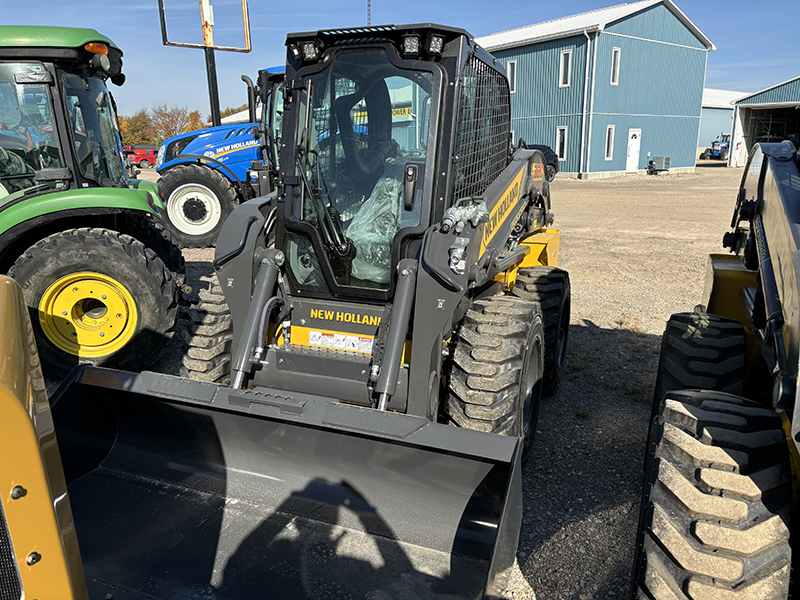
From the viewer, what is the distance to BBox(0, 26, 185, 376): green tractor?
4887 millimetres

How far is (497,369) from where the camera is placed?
330cm

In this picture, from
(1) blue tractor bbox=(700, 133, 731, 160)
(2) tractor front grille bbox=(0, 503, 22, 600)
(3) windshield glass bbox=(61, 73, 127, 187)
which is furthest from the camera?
(1) blue tractor bbox=(700, 133, 731, 160)

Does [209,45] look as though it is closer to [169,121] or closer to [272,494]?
[272,494]

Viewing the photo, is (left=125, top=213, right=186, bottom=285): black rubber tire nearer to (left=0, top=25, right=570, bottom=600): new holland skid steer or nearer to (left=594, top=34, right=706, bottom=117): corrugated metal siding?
(left=0, top=25, right=570, bottom=600): new holland skid steer

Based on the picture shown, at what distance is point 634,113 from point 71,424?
27777mm

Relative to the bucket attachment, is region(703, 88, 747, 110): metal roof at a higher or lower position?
higher

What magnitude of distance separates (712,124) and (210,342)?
1921 inches

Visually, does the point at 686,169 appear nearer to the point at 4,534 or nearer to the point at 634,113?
the point at 634,113

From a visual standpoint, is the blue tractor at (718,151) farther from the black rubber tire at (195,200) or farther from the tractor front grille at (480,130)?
the tractor front grille at (480,130)

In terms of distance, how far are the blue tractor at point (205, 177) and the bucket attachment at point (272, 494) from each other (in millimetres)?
7450

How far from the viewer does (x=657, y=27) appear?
26.3 m

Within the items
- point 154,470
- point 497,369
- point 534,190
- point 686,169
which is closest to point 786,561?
point 497,369

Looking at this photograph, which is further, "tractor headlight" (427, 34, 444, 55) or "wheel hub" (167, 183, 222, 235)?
"wheel hub" (167, 183, 222, 235)

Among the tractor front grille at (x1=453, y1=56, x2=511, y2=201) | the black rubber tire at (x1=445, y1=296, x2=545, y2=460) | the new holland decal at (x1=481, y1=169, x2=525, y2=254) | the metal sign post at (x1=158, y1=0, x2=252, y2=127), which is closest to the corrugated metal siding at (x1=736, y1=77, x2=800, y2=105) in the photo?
the metal sign post at (x1=158, y1=0, x2=252, y2=127)
